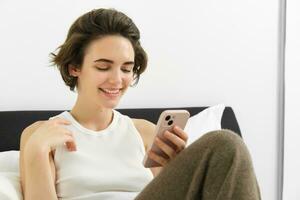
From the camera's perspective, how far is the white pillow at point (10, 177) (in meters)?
1.17

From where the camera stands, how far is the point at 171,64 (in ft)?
6.25

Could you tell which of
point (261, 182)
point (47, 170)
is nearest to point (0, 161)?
point (47, 170)

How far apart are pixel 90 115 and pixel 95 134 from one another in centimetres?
6

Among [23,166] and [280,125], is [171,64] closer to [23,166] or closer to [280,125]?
[280,125]

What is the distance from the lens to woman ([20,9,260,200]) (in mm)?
1139

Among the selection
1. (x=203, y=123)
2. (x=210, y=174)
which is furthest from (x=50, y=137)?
(x=203, y=123)

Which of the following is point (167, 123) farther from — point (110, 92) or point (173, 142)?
point (110, 92)

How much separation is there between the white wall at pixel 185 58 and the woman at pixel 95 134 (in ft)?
1.42

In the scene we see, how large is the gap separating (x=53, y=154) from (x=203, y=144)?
0.50 meters

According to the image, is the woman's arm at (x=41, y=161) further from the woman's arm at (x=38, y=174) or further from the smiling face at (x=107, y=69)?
the smiling face at (x=107, y=69)
